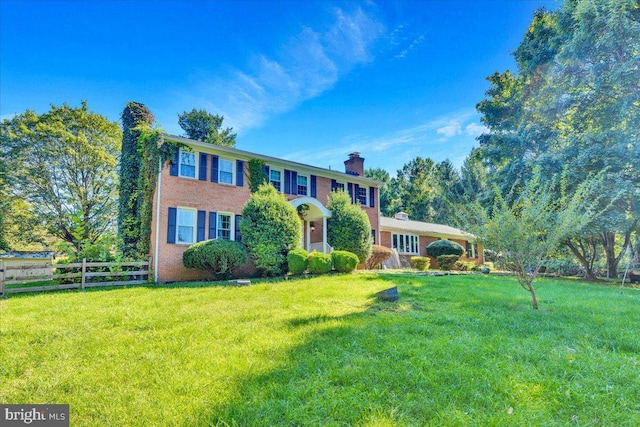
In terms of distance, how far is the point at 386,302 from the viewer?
720cm

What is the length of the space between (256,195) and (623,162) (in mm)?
15428

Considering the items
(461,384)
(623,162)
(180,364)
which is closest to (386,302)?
(461,384)

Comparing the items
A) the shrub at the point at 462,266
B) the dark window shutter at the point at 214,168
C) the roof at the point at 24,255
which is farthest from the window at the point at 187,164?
the shrub at the point at 462,266

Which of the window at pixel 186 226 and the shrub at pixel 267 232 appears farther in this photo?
the window at pixel 186 226

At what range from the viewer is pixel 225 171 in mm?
14820

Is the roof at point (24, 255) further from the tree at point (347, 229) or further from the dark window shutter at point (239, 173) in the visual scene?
the tree at point (347, 229)

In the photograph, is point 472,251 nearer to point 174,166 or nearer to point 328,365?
point 174,166

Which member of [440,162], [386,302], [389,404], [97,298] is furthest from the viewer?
[440,162]

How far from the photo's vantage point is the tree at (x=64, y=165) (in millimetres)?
20234

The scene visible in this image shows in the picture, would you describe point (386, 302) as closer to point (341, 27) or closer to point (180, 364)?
point (180, 364)

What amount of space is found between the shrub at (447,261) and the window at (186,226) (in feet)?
51.6

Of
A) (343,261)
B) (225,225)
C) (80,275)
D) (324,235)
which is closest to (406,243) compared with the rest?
(324,235)

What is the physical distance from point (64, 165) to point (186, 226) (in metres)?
14.1

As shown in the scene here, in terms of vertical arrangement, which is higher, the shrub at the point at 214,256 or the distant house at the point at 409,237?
the distant house at the point at 409,237
